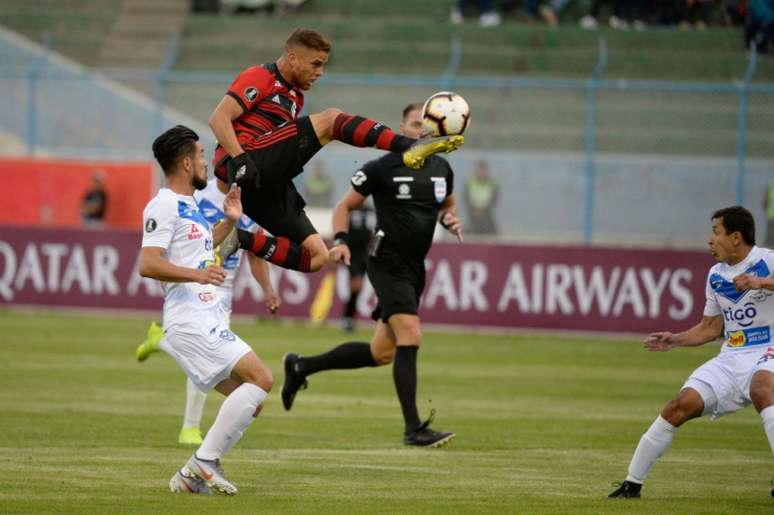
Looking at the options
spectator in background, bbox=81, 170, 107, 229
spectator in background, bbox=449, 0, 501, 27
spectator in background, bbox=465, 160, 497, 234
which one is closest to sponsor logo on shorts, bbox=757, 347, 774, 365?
spectator in background, bbox=465, 160, 497, 234

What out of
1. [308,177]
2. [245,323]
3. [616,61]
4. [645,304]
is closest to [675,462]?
[645,304]

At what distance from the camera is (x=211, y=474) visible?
9.16 m

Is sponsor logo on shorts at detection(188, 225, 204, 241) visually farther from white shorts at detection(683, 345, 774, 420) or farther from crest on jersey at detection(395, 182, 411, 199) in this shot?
crest on jersey at detection(395, 182, 411, 199)

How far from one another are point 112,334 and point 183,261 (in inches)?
519

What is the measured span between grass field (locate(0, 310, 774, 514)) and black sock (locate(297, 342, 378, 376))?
58 centimetres

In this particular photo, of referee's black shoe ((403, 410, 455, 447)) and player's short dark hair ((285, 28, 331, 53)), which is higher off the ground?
player's short dark hair ((285, 28, 331, 53))

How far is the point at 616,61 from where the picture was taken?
28984 mm

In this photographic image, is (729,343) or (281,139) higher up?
(281,139)

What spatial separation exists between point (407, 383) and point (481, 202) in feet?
44.3

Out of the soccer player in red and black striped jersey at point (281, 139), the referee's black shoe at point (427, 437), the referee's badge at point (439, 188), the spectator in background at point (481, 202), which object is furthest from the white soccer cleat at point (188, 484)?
the spectator in background at point (481, 202)

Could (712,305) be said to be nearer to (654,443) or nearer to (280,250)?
(654,443)

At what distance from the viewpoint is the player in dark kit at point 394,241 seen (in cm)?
1248

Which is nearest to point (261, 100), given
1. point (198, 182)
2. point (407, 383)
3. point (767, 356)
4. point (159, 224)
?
point (198, 182)

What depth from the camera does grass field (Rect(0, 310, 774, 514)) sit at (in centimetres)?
926
